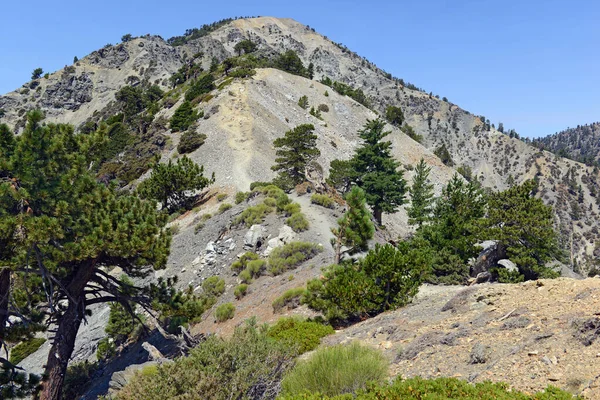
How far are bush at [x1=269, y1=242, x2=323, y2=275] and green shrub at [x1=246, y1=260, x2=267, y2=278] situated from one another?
0.53 meters

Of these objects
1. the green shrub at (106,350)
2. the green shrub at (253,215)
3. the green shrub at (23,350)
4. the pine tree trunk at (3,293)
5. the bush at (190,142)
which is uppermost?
the bush at (190,142)

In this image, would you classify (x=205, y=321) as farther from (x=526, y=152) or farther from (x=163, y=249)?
Result: (x=526, y=152)

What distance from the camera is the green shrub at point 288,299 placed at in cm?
1719

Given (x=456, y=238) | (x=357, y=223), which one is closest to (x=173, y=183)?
(x=357, y=223)

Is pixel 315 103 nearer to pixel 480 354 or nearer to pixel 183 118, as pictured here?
pixel 183 118

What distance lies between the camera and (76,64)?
5630 inches

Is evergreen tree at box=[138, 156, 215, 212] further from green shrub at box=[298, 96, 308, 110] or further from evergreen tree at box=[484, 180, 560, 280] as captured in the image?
green shrub at box=[298, 96, 308, 110]

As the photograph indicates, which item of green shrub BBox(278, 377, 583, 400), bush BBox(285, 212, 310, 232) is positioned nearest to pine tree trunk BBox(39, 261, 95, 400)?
green shrub BBox(278, 377, 583, 400)

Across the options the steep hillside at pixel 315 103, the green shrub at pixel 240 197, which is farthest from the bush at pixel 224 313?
the steep hillside at pixel 315 103

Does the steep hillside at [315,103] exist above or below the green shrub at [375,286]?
above

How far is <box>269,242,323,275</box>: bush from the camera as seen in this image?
902 inches

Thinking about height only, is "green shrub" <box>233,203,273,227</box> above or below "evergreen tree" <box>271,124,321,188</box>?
below

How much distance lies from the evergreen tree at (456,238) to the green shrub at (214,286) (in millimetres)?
11338

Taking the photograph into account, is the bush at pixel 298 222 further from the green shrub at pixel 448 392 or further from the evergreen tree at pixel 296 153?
the green shrub at pixel 448 392
